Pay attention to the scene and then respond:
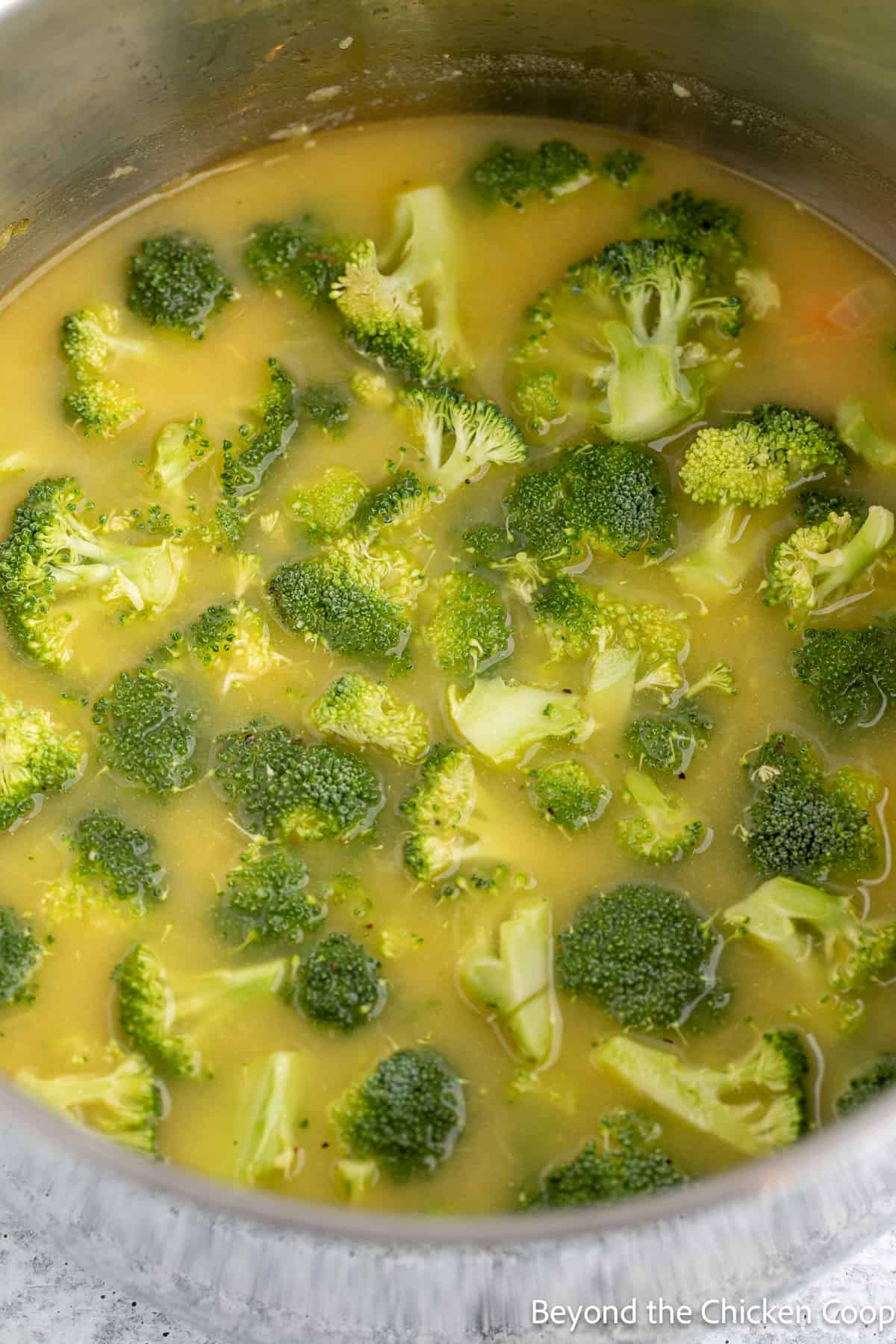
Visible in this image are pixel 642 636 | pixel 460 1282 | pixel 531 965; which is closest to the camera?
pixel 460 1282

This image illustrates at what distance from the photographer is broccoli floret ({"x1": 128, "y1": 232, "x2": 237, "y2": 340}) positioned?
3.01 meters

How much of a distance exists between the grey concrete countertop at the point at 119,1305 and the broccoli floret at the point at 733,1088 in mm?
418

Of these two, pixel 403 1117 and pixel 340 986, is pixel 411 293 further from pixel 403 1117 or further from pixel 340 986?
pixel 403 1117

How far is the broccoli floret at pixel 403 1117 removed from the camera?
2.50 metres

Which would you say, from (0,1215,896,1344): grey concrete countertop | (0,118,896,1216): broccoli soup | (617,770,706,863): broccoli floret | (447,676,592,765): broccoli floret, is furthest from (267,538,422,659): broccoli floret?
(0,1215,896,1344): grey concrete countertop

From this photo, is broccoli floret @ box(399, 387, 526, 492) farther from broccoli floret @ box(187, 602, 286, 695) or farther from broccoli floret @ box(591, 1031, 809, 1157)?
A: broccoli floret @ box(591, 1031, 809, 1157)

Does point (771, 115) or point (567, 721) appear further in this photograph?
point (771, 115)

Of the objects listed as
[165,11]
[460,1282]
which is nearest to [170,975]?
[460,1282]

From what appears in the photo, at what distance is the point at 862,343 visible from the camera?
3084mm

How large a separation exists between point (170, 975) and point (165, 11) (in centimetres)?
185

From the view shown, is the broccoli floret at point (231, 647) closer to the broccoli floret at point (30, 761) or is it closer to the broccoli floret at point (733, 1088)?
the broccoli floret at point (30, 761)

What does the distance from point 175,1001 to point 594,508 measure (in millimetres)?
1260

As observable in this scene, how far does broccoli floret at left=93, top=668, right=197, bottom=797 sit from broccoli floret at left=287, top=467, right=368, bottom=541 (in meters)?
0.44

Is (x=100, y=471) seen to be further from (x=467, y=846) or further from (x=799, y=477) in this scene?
(x=799, y=477)
